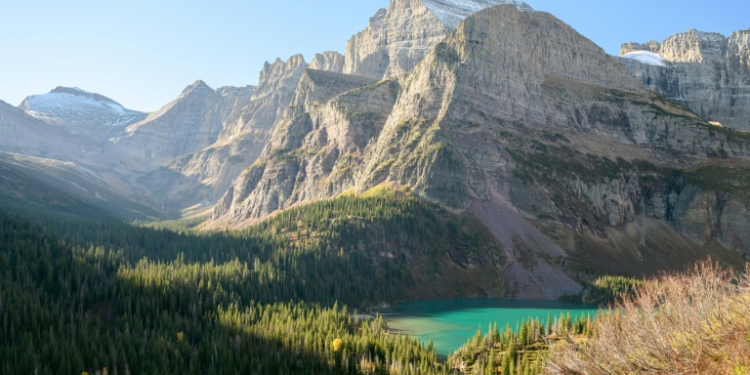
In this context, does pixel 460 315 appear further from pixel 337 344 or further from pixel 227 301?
pixel 337 344

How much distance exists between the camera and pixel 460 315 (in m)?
148

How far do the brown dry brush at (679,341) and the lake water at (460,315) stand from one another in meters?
52.8

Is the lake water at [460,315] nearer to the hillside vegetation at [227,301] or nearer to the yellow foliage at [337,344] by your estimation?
the hillside vegetation at [227,301]

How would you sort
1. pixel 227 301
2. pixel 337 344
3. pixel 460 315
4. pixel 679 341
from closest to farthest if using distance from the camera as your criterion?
1. pixel 679 341
2. pixel 337 344
3. pixel 227 301
4. pixel 460 315

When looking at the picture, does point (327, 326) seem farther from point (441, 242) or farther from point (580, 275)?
point (580, 275)

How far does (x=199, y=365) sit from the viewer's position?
282ft

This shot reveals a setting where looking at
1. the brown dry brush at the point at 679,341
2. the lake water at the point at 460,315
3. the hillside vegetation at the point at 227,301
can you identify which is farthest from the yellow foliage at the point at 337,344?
the brown dry brush at the point at 679,341

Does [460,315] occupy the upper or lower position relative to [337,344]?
lower

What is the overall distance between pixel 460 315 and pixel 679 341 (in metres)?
104

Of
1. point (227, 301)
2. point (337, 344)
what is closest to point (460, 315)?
point (227, 301)

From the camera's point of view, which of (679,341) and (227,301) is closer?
(679,341)

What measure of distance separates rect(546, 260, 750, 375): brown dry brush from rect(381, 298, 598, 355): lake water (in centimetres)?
5278

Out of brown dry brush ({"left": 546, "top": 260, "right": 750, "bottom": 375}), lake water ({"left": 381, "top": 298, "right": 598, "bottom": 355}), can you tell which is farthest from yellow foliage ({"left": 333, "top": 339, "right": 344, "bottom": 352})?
brown dry brush ({"left": 546, "top": 260, "right": 750, "bottom": 375})

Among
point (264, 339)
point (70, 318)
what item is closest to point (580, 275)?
point (264, 339)
